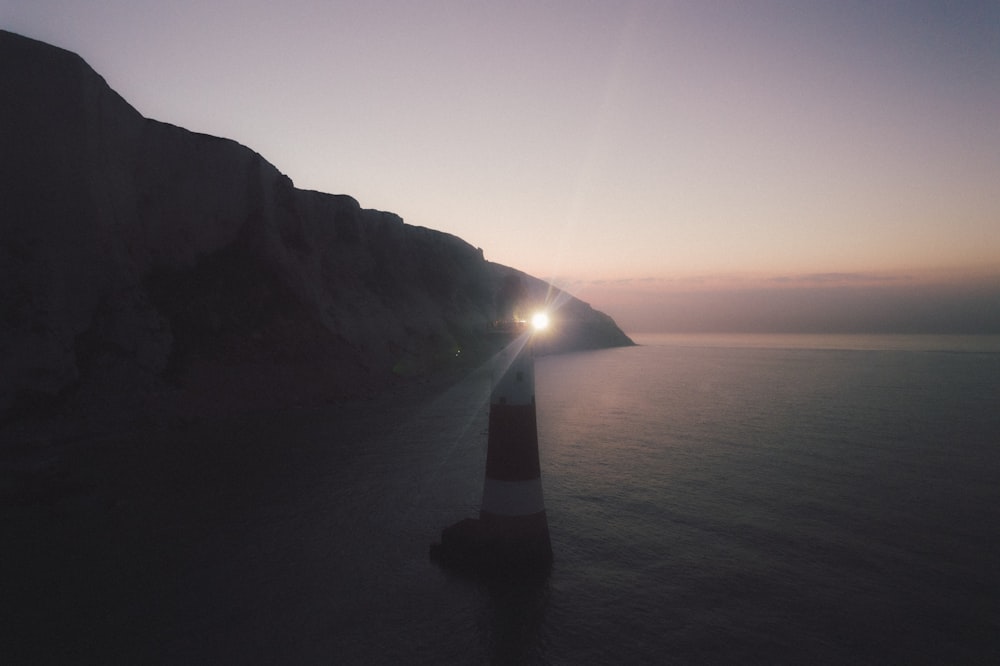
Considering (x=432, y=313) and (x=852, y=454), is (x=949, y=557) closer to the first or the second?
(x=852, y=454)

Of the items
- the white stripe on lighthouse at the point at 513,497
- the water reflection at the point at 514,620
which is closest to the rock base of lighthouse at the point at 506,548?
the white stripe on lighthouse at the point at 513,497

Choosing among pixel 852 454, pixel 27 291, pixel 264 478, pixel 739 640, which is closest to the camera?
pixel 739 640

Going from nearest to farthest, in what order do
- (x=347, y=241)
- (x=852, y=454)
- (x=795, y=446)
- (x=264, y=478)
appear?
(x=264, y=478), (x=852, y=454), (x=795, y=446), (x=347, y=241)

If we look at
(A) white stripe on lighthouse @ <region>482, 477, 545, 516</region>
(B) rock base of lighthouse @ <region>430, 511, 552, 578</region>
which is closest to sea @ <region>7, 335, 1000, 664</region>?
(B) rock base of lighthouse @ <region>430, 511, 552, 578</region>

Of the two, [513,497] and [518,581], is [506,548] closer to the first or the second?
[518,581]

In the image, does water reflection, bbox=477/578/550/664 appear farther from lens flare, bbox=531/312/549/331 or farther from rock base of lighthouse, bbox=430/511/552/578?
lens flare, bbox=531/312/549/331

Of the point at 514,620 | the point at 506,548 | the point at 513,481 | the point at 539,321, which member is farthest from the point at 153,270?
the point at 514,620

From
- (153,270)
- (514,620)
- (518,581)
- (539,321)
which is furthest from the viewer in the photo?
(153,270)

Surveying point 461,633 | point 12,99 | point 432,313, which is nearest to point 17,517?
point 461,633
